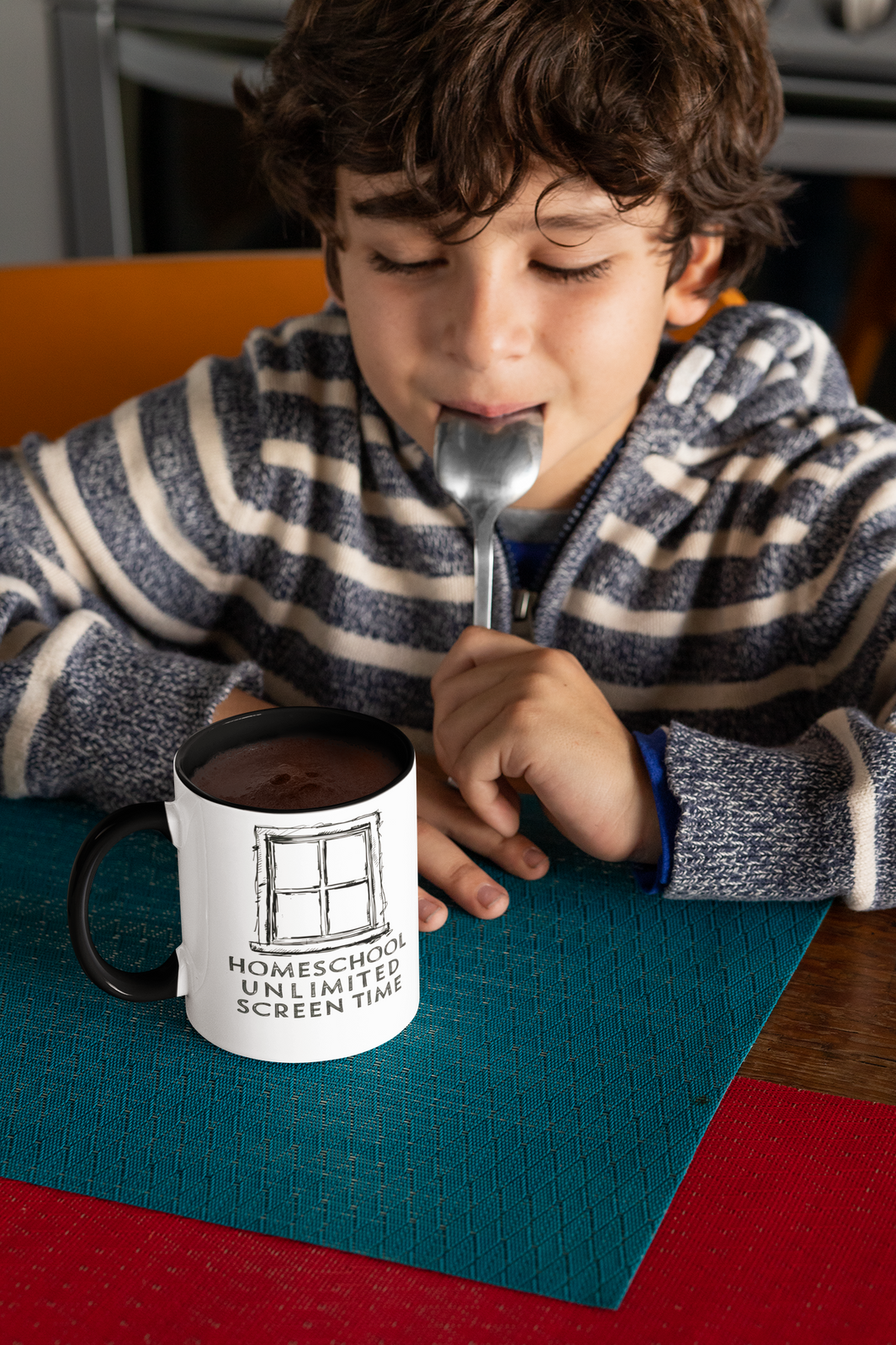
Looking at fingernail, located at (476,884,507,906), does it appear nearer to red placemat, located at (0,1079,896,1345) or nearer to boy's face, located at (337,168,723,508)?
red placemat, located at (0,1079,896,1345)

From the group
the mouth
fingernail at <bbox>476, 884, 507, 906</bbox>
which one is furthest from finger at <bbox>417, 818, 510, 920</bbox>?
the mouth

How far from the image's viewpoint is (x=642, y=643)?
0.91m

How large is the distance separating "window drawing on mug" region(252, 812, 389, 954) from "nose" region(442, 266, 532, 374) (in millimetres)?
379

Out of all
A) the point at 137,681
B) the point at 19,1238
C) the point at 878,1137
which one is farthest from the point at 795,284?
the point at 19,1238

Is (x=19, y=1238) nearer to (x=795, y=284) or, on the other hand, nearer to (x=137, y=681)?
(x=137, y=681)

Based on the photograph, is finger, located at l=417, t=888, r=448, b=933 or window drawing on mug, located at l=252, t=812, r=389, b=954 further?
finger, located at l=417, t=888, r=448, b=933

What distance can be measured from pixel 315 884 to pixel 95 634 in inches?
15.6

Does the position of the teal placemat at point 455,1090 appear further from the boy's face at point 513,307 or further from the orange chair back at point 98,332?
the orange chair back at point 98,332

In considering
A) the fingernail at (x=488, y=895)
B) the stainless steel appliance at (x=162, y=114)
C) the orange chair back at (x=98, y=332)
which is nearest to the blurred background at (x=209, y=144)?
the stainless steel appliance at (x=162, y=114)

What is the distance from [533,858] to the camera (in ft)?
2.01

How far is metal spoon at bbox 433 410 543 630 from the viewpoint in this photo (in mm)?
771

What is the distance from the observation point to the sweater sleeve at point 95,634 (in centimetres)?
70

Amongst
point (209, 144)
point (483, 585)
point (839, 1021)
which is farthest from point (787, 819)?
point (209, 144)

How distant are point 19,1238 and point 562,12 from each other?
68 cm
